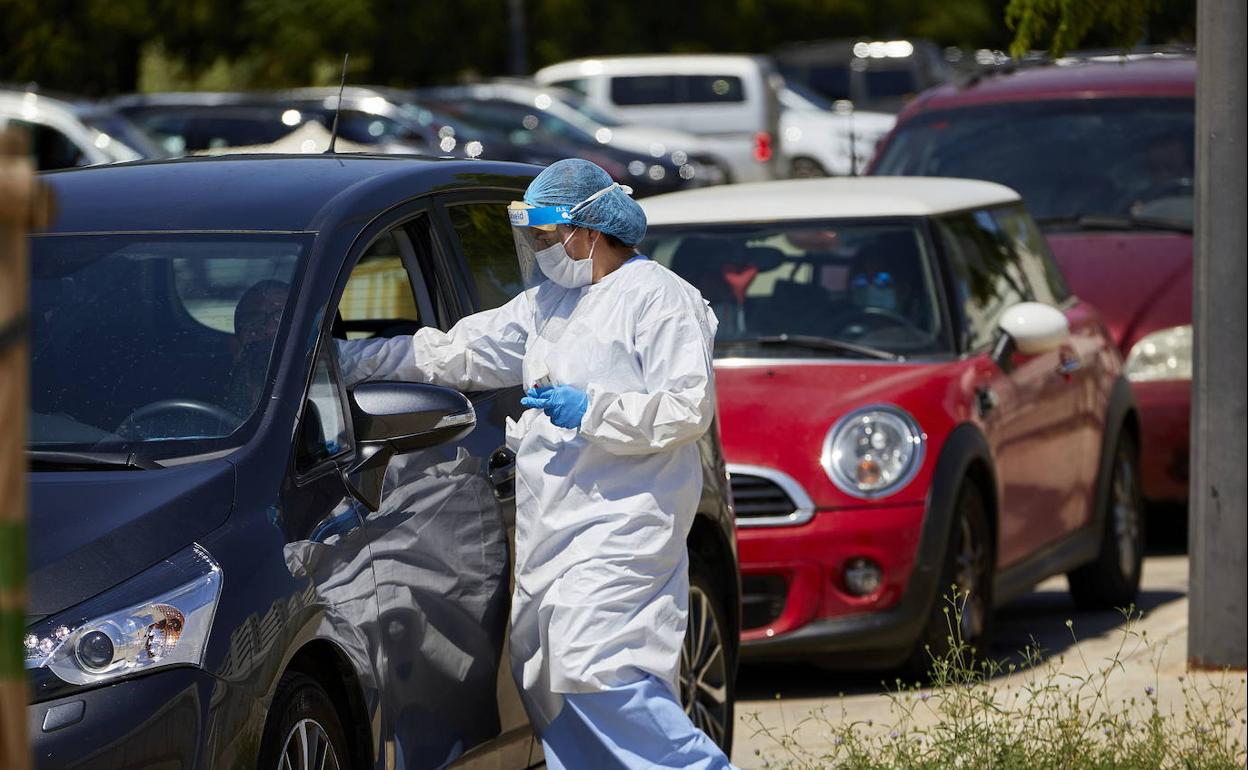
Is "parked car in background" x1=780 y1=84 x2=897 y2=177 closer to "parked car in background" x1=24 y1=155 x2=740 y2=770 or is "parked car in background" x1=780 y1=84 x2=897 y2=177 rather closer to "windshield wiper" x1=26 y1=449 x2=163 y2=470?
"parked car in background" x1=24 y1=155 x2=740 y2=770

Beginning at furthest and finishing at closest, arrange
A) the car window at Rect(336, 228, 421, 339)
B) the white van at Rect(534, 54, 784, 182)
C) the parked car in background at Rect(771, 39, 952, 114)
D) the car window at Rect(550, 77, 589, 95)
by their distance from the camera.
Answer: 1. the parked car in background at Rect(771, 39, 952, 114)
2. the car window at Rect(550, 77, 589, 95)
3. the white van at Rect(534, 54, 784, 182)
4. the car window at Rect(336, 228, 421, 339)

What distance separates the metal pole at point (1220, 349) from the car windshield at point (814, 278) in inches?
41.8

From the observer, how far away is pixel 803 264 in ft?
25.4

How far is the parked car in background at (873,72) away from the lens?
35.5 m

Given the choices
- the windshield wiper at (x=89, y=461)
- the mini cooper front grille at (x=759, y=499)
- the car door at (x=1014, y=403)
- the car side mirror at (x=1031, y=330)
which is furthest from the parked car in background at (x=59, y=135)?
the windshield wiper at (x=89, y=461)

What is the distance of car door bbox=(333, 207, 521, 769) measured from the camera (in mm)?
4336


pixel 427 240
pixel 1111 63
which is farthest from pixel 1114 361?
pixel 427 240

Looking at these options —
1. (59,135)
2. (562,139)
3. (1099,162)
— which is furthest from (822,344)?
(562,139)

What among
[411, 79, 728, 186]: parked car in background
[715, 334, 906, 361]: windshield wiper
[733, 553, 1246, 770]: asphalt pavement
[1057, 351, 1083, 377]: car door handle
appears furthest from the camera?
[411, 79, 728, 186]: parked car in background

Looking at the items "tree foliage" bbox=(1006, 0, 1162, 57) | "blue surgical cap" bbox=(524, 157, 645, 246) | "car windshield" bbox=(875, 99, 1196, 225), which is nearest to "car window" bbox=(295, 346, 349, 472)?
"blue surgical cap" bbox=(524, 157, 645, 246)

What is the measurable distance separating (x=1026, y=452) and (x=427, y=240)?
330cm

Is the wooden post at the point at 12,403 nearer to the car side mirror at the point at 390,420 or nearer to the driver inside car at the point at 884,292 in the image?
the car side mirror at the point at 390,420

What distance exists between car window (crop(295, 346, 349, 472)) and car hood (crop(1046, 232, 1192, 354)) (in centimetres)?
569

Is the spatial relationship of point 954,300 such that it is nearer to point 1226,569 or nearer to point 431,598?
point 1226,569
